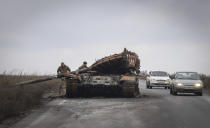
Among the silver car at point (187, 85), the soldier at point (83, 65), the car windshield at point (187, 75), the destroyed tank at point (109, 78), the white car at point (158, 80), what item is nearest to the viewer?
the destroyed tank at point (109, 78)

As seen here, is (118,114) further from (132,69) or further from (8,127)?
(132,69)

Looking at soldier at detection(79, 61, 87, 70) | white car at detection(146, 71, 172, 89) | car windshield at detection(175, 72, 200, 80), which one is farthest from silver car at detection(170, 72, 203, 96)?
white car at detection(146, 71, 172, 89)

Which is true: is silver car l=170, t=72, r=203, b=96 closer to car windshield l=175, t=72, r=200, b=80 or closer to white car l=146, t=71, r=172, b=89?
car windshield l=175, t=72, r=200, b=80

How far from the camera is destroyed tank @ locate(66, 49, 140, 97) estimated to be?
2044 centimetres

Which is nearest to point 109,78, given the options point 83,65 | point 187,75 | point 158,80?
point 83,65

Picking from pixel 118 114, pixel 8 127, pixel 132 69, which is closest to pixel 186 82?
pixel 132 69

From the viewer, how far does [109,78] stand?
20.5 metres

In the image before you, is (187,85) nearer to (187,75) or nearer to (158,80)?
(187,75)

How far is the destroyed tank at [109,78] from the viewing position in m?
20.4

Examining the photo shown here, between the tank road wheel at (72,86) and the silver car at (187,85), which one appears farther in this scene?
the silver car at (187,85)

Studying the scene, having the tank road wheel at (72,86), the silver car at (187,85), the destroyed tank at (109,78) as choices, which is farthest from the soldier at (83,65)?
the silver car at (187,85)

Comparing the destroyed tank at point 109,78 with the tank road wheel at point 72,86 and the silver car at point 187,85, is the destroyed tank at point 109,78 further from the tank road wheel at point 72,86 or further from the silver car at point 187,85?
the silver car at point 187,85

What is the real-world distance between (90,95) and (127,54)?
9.87ft

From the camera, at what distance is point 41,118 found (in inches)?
456
